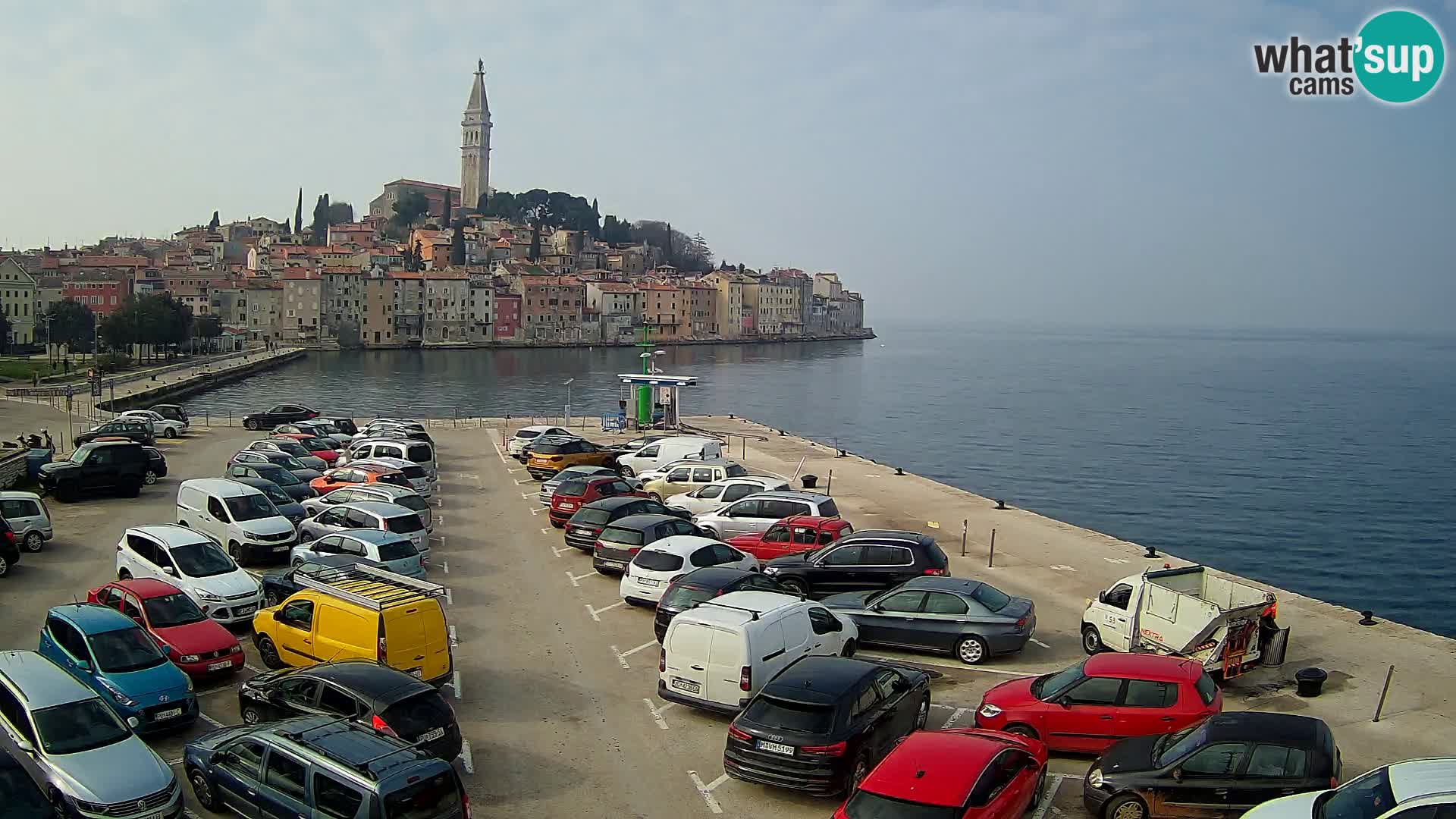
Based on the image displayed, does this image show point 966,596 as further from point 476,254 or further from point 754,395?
point 476,254

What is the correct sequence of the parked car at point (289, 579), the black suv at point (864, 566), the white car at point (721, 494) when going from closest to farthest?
the parked car at point (289, 579) < the black suv at point (864, 566) < the white car at point (721, 494)

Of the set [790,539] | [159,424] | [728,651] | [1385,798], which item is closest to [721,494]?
[790,539]

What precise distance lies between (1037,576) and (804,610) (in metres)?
7.53

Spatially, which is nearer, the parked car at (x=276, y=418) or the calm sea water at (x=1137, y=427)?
the calm sea water at (x=1137, y=427)

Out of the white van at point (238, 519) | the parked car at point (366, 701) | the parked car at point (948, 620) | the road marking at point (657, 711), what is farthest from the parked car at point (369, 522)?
the parked car at point (948, 620)

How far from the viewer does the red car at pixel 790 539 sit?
17922 mm

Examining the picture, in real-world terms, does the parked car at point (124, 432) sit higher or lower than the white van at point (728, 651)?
lower

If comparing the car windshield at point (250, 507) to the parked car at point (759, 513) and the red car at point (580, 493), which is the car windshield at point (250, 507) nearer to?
the red car at point (580, 493)

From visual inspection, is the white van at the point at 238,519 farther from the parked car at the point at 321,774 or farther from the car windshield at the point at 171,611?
the parked car at the point at 321,774

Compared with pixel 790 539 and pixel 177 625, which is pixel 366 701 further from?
pixel 790 539

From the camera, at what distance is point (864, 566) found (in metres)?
15.6

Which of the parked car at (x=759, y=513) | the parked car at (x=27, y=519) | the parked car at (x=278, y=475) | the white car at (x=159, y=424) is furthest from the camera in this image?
the white car at (x=159, y=424)

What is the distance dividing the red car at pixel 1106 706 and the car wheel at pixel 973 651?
8.70 feet

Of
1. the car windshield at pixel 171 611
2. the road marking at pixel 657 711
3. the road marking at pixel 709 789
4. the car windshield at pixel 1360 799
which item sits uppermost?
the car windshield at pixel 1360 799
